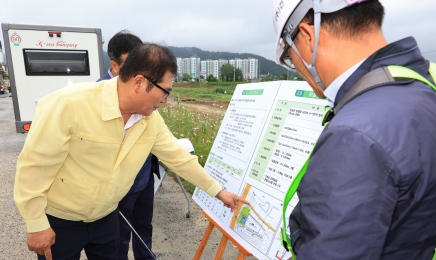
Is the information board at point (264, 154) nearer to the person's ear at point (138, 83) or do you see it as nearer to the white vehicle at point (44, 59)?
the person's ear at point (138, 83)

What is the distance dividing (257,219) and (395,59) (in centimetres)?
131

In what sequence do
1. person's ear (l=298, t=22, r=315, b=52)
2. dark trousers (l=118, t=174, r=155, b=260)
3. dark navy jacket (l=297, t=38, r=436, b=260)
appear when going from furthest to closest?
dark trousers (l=118, t=174, r=155, b=260), person's ear (l=298, t=22, r=315, b=52), dark navy jacket (l=297, t=38, r=436, b=260)

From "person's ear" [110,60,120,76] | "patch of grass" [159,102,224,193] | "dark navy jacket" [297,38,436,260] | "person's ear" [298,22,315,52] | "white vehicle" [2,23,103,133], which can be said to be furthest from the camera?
"white vehicle" [2,23,103,133]

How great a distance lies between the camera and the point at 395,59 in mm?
799

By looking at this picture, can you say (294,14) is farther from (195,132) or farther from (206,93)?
(206,93)

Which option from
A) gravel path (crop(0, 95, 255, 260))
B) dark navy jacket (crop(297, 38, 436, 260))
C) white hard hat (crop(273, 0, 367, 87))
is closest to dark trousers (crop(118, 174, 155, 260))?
gravel path (crop(0, 95, 255, 260))

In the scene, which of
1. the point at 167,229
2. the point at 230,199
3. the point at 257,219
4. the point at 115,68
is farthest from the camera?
the point at 167,229

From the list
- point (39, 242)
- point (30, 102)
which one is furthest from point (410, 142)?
point (30, 102)

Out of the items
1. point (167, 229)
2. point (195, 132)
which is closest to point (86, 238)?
point (167, 229)

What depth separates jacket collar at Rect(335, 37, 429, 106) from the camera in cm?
80

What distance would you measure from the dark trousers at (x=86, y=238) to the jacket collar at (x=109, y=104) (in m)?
0.73

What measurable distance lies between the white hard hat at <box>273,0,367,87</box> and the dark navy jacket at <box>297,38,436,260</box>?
0.25 m

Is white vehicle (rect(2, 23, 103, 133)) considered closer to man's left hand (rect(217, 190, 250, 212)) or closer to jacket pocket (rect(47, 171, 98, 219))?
jacket pocket (rect(47, 171, 98, 219))

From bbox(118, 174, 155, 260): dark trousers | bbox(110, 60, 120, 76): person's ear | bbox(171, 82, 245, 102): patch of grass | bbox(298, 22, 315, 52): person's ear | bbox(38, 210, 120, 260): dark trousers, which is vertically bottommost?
bbox(171, 82, 245, 102): patch of grass
